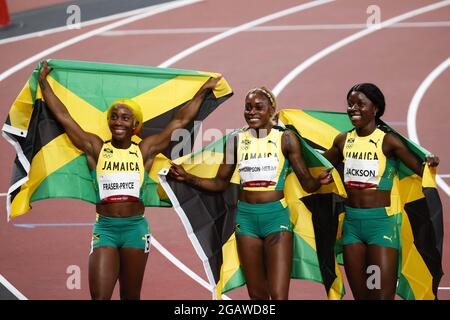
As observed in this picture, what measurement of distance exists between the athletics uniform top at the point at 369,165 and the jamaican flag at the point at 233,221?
5.9 inches

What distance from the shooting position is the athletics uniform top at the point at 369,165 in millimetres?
7457

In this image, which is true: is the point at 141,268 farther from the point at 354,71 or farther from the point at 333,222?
the point at 354,71

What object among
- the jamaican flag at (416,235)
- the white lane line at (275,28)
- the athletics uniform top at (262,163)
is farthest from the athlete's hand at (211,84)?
the white lane line at (275,28)

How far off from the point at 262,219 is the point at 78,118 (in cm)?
206

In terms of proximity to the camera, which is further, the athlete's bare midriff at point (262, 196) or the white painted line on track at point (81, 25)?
the white painted line on track at point (81, 25)

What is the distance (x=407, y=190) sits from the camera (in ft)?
25.3

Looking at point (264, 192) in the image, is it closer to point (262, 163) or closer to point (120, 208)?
point (262, 163)

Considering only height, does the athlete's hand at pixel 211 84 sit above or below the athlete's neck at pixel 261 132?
above

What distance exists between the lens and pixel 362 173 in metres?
7.46

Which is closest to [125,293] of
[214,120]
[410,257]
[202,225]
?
A: [202,225]

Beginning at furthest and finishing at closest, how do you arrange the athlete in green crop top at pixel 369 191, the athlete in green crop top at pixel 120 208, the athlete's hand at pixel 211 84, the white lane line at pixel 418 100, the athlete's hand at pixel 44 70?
the white lane line at pixel 418 100, the athlete's hand at pixel 211 84, the athlete's hand at pixel 44 70, the athlete in green crop top at pixel 369 191, the athlete in green crop top at pixel 120 208

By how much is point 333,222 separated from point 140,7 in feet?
30.3

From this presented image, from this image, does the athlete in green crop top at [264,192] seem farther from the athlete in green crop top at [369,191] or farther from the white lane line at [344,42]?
the white lane line at [344,42]

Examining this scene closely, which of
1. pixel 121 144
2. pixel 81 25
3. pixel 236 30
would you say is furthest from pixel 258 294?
pixel 81 25
